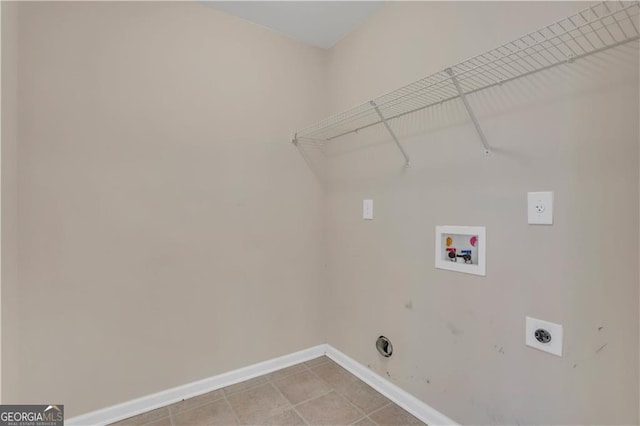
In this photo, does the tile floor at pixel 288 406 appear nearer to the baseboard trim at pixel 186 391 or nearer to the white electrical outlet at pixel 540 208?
the baseboard trim at pixel 186 391

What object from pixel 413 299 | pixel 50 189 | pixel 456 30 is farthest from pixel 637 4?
pixel 50 189

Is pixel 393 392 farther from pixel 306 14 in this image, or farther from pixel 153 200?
pixel 306 14

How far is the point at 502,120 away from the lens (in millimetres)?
1239

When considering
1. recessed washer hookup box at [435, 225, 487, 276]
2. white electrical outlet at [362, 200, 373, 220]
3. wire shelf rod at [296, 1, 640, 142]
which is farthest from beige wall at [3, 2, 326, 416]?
recessed washer hookup box at [435, 225, 487, 276]

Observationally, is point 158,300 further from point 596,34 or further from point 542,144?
point 596,34

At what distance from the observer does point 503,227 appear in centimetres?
124

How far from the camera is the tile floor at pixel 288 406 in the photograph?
1555 mm

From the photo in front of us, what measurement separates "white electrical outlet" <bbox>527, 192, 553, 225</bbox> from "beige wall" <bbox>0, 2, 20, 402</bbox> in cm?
208

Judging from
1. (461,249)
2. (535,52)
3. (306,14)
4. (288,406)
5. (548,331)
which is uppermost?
(306,14)

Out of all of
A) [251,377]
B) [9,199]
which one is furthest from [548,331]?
[9,199]

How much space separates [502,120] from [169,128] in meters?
1.67

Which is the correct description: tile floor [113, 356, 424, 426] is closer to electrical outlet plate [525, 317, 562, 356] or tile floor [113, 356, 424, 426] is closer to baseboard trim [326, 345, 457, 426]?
baseboard trim [326, 345, 457, 426]

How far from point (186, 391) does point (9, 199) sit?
1306 mm

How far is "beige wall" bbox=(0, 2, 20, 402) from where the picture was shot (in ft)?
4.04
